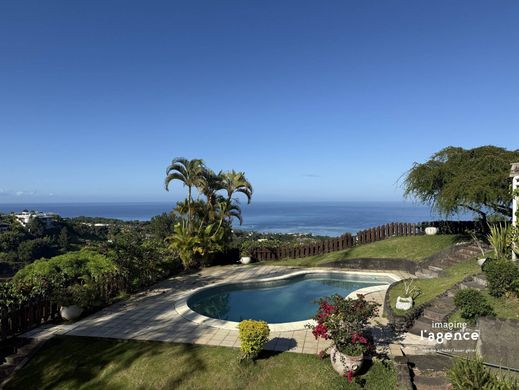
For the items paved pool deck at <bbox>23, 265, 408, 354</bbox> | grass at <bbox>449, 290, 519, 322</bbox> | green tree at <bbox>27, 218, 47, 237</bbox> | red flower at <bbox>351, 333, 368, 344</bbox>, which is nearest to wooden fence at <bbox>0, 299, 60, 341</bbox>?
paved pool deck at <bbox>23, 265, 408, 354</bbox>

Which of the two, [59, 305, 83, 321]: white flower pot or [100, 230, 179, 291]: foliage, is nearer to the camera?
[59, 305, 83, 321]: white flower pot

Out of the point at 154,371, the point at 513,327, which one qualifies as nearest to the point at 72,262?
the point at 154,371

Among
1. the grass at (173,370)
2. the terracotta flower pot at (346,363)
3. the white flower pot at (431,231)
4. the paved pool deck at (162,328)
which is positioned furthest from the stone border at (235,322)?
the white flower pot at (431,231)

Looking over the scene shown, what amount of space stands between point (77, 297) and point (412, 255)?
1668 cm

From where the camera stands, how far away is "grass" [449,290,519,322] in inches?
315

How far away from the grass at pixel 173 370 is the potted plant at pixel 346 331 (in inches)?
13.7

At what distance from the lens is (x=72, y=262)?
39.0 feet

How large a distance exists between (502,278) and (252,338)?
751 centimetres

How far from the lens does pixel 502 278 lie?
28.9 feet

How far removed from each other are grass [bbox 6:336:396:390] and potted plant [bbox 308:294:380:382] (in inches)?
13.7

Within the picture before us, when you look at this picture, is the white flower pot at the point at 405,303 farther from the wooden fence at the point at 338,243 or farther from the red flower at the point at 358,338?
the wooden fence at the point at 338,243

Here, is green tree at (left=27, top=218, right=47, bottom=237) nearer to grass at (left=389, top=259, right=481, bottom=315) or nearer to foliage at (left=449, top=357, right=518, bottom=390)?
grass at (left=389, top=259, right=481, bottom=315)

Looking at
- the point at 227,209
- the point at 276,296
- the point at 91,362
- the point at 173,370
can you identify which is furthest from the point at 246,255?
the point at 173,370

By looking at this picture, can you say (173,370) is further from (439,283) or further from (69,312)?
(439,283)
